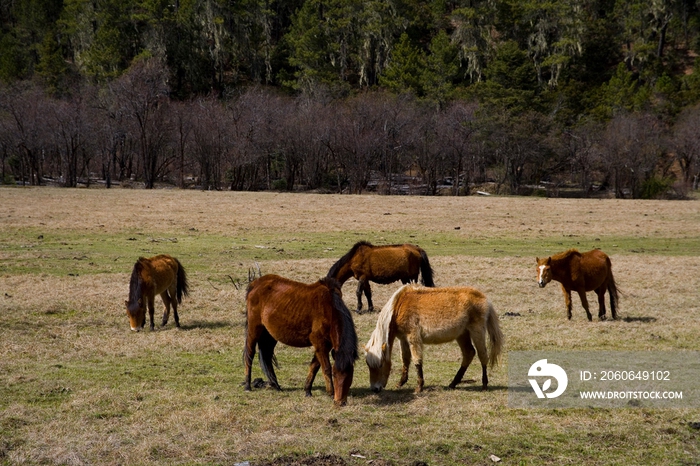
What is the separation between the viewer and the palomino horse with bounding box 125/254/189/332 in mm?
13055

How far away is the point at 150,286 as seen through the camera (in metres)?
13.2

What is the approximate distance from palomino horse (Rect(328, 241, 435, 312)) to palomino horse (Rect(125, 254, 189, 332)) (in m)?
3.51

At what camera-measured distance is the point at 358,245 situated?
600 inches

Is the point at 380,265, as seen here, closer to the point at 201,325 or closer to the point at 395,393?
the point at 201,325

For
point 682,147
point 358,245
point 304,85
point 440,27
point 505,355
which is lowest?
point 505,355

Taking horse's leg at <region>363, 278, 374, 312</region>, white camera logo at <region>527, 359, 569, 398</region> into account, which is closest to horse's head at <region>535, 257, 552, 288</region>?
white camera logo at <region>527, 359, 569, 398</region>

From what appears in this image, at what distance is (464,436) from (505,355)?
14.0 ft

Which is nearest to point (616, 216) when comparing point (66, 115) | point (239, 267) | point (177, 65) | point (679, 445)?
point (239, 267)

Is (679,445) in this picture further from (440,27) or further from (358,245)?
(440,27)

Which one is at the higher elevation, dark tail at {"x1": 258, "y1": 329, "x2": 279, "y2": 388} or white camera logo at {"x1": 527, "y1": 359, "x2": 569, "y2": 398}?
dark tail at {"x1": 258, "y1": 329, "x2": 279, "y2": 388}

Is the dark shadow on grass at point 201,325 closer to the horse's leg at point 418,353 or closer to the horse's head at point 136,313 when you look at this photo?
the horse's head at point 136,313

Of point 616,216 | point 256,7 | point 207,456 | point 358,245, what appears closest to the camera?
point 207,456

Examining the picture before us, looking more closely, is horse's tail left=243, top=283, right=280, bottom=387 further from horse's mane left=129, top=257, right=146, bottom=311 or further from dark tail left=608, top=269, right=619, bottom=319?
dark tail left=608, top=269, right=619, bottom=319

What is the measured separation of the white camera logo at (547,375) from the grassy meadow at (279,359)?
1.81 feet
